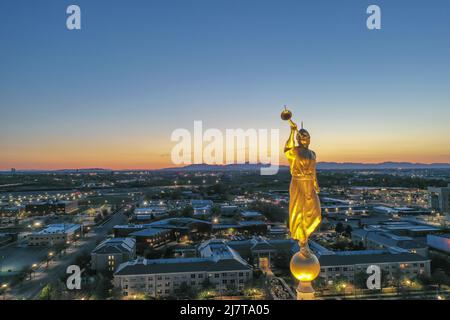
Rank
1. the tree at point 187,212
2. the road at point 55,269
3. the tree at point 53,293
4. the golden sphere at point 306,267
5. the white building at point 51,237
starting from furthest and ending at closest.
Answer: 1. the tree at point 187,212
2. the white building at point 51,237
3. the road at point 55,269
4. the tree at point 53,293
5. the golden sphere at point 306,267

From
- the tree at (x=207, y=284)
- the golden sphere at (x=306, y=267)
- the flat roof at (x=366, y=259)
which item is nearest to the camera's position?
the golden sphere at (x=306, y=267)

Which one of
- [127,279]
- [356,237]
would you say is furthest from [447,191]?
[127,279]

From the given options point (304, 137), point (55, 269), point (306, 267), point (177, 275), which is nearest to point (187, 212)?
point (55, 269)

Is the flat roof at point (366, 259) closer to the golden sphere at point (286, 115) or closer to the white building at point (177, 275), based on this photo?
the white building at point (177, 275)

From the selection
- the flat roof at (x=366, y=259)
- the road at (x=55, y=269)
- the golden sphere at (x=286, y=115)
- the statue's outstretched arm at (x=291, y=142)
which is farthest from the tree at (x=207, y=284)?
the golden sphere at (x=286, y=115)

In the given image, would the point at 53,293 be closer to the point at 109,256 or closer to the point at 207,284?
the point at 109,256
